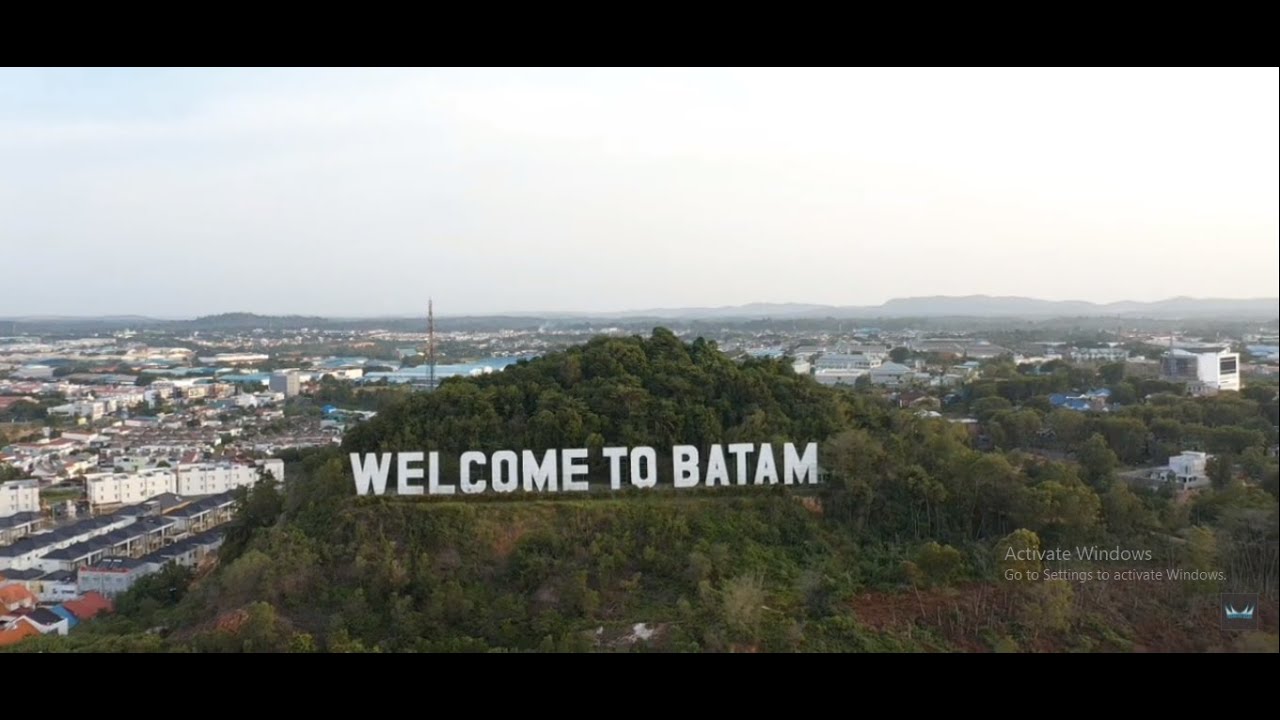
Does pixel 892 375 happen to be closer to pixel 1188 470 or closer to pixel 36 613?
pixel 1188 470

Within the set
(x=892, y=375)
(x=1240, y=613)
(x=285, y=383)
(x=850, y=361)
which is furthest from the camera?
(x=285, y=383)

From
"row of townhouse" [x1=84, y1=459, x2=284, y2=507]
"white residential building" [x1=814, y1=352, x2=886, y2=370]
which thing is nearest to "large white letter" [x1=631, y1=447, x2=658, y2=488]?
"white residential building" [x1=814, y1=352, x2=886, y2=370]

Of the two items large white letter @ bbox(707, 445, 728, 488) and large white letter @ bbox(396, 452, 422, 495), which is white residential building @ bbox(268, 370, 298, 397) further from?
large white letter @ bbox(707, 445, 728, 488)

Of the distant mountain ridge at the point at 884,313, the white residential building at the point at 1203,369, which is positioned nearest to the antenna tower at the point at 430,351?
the distant mountain ridge at the point at 884,313

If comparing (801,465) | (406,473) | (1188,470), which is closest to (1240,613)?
(1188,470)

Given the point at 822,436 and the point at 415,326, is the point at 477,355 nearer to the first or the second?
the point at 415,326

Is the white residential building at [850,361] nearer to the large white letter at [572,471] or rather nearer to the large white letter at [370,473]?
the large white letter at [572,471]
